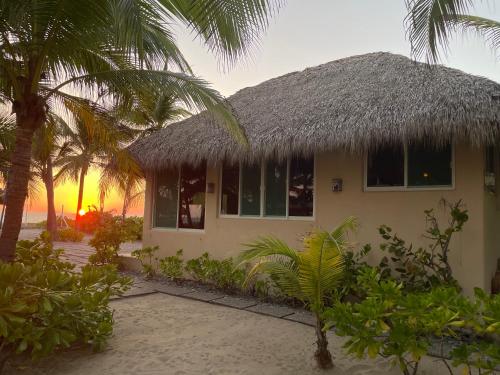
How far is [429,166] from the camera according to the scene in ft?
18.1

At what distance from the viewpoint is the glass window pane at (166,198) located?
344 inches

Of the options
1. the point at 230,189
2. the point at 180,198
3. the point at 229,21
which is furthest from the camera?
the point at 180,198

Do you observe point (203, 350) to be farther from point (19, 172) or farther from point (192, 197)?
point (192, 197)

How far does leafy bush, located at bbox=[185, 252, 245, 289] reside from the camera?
266 inches

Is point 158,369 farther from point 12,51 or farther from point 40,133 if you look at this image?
point 40,133

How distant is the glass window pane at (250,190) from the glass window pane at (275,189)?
207mm

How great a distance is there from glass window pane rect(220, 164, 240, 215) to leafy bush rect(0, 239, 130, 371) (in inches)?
142

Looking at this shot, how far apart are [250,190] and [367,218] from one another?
240 cm

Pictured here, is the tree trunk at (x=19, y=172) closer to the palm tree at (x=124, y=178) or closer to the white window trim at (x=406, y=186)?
the palm tree at (x=124, y=178)

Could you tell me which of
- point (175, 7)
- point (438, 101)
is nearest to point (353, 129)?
point (438, 101)

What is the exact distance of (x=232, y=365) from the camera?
145 inches

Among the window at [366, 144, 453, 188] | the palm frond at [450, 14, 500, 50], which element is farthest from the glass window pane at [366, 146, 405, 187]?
the palm frond at [450, 14, 500, 50]

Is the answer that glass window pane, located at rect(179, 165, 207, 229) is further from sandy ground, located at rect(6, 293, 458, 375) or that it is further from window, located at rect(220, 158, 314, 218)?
→ sandy ground, located at rect(6, 293, 458, 375)

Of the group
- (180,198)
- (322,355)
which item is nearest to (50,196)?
(180,198)
